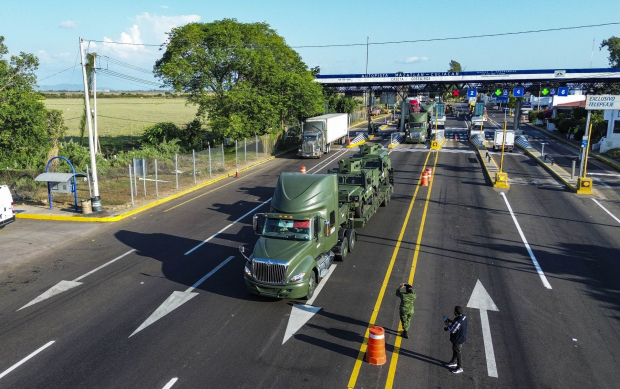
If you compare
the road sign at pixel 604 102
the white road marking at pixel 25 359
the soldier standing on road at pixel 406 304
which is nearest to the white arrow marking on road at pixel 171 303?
the white road marking at pixel 25 359

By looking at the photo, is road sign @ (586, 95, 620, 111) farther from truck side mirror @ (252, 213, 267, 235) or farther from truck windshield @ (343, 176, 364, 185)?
truck side mirror @ (252, 213, 267, 235)

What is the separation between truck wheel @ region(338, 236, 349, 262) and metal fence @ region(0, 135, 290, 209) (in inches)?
503

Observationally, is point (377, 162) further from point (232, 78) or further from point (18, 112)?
point (232, 78)

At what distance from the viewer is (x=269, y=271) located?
11.6m

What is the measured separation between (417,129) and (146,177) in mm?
30368

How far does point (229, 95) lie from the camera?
128 feet

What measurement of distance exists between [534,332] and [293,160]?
31410 millimetres

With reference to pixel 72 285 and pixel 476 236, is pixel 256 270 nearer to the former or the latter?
pixel 72 285

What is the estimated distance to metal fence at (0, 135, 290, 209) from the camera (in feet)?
80.3

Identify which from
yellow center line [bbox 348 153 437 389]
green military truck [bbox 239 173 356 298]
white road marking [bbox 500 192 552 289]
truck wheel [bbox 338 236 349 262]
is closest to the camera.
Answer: yellow center line [bbox 348 153 437 389]

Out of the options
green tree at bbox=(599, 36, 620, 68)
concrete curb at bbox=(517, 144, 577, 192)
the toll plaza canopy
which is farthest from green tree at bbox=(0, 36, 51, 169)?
green tree at bbox=(599, 36, 620, 68)

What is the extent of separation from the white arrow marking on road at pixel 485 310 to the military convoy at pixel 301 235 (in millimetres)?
4263

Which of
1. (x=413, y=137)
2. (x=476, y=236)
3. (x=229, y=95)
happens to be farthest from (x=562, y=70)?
(x=476, y=236)

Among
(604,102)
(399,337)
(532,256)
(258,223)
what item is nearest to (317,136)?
(604,102)
